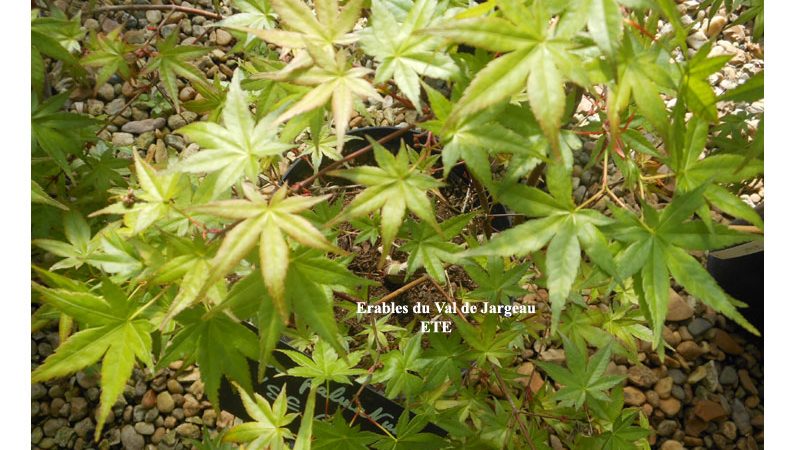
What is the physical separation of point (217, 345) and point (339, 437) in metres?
0.26

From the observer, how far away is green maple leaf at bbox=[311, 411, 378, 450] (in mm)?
834

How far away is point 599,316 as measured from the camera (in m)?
1.03

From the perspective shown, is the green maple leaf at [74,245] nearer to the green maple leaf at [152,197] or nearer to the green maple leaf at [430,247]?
the green maple leaf at [152,197]

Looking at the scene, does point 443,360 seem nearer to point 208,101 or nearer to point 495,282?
point 495,282

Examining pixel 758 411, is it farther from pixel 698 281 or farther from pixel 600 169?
pixel 698 281

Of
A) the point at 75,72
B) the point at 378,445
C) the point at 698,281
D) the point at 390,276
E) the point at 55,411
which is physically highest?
the point at 75,72

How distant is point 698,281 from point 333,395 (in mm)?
611

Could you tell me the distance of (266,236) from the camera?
24.2 inches

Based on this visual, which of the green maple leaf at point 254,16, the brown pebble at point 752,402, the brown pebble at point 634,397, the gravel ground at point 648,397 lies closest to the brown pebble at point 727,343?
the gravel ground at point 648,397

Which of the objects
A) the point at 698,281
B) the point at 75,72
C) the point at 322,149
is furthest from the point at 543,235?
the point at 75,72

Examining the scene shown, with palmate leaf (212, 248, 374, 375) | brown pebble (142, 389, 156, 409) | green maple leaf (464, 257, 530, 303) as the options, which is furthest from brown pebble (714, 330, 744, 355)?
brown pebble (142, 389, 156, 409)

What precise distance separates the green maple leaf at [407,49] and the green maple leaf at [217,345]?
0.33 meters

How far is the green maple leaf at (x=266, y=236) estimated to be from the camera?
0.59 metres

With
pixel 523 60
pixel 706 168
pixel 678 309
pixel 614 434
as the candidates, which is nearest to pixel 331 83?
pixel 523 60
